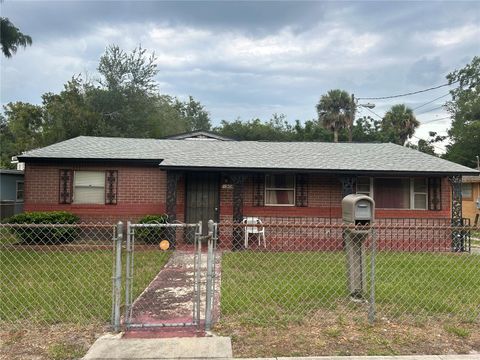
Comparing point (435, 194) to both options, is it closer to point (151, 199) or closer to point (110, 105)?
point (151, 199)

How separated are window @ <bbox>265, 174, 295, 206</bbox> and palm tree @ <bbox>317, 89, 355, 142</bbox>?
2170cm

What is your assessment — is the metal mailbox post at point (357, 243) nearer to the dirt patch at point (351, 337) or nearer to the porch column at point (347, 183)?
the dirt patch at point (351, 337)

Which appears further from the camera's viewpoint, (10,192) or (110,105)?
(110,105)

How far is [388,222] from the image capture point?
13281 millimetres

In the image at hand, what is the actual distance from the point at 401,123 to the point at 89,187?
109ft

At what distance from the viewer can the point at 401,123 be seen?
127 feet

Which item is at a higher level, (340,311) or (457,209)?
(457,209)

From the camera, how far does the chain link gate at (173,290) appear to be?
4777 mm

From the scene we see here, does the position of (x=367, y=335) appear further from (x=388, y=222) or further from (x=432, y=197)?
(x=432, y=197)

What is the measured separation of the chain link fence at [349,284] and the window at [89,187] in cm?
493

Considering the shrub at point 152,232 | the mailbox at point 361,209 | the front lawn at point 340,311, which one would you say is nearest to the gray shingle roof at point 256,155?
the shrub at point 152,232

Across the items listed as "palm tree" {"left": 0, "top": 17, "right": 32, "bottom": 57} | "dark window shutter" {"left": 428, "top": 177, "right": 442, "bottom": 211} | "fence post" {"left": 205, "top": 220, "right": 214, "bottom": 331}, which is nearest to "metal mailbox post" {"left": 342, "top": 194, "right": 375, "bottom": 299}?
"fence post" {"left": 205, "top": 220, "right": 214, "bottom": 331}

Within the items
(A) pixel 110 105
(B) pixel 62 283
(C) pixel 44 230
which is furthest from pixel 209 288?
(A) pixel 110 105

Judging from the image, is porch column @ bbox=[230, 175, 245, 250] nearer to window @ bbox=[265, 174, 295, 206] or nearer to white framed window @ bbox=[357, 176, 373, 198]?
window @ bbox=[265, 174, 295, 206]
